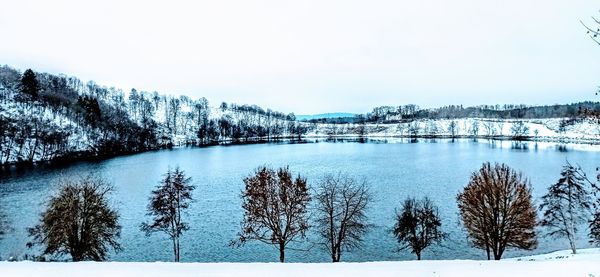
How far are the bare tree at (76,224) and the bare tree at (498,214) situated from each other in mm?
29357

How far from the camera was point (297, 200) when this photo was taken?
113 feet

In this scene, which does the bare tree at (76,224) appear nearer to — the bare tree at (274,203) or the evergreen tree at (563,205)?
the bare tree at (274,203)

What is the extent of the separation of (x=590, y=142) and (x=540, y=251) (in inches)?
5776

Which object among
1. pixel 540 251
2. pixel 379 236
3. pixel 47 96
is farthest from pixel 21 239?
pixel 47 96

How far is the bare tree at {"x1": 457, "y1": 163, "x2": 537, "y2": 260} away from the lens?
103ft

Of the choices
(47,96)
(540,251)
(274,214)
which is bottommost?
(540,251)

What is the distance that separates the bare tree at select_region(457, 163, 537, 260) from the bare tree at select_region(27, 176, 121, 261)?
29.4 metres

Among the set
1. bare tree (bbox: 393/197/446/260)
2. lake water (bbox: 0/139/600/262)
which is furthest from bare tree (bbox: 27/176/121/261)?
bare tree (bbox: 393/197/446/260)

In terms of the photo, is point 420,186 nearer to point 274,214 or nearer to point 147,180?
point 274,214

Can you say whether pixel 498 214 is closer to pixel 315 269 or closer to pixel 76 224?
pixel 315 269

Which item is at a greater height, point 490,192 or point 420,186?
point 490,192

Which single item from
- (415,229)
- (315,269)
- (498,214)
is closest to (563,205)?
(498,214)

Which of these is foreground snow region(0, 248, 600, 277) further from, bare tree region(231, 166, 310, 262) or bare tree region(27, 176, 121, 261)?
bare tree region(231, 166, 310, 262)

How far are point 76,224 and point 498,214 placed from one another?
1324 inches
